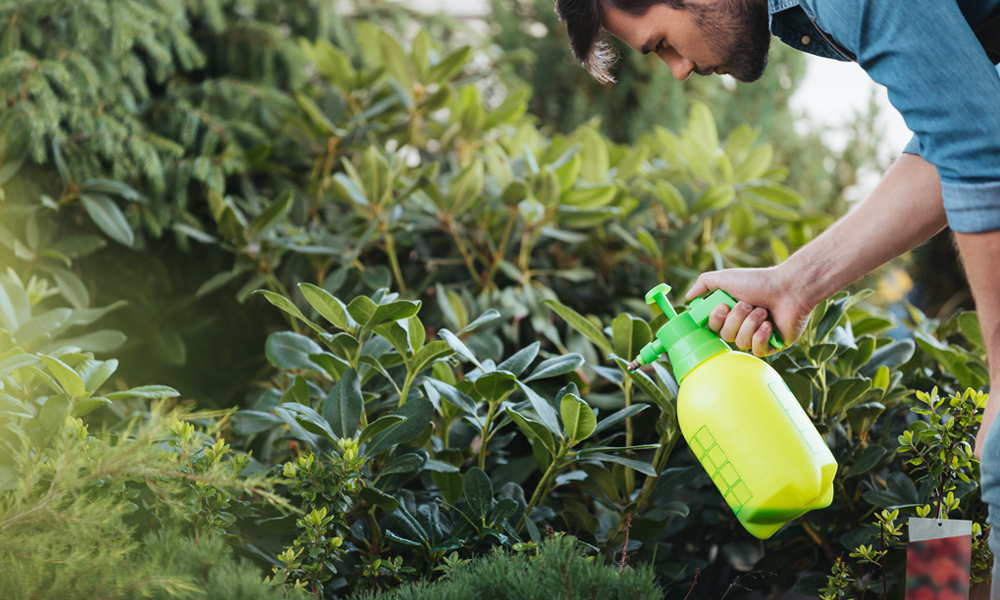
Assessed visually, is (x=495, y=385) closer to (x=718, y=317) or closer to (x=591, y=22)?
(x=718, y=317)

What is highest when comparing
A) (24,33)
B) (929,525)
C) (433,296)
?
(24,33)

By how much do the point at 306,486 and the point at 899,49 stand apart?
2.38 feet

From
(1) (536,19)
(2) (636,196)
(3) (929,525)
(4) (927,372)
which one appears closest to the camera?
(3) (929,525)

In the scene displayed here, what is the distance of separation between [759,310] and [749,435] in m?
0.14

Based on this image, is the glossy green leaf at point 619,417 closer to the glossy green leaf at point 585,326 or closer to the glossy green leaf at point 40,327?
the glossy green leaf at point 585,326

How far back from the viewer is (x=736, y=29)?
80 cm

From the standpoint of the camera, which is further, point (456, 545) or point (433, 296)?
point (433, 296)

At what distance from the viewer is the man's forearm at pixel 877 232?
26.7 inches

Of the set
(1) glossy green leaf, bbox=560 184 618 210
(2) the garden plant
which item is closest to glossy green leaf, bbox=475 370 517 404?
(2) the garden plant

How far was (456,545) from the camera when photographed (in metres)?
0.83

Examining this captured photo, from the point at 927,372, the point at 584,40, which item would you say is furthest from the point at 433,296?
the point at 927,372

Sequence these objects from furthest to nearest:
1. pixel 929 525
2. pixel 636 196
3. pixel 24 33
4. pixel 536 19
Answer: pixel 536 19
pixel 636 196
pixel 24 33
pixel 929 525

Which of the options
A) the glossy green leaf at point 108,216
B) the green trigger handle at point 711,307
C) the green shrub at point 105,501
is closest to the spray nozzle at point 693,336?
the green trigger handle at point 711,307

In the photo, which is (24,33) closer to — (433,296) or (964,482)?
(433,296)
